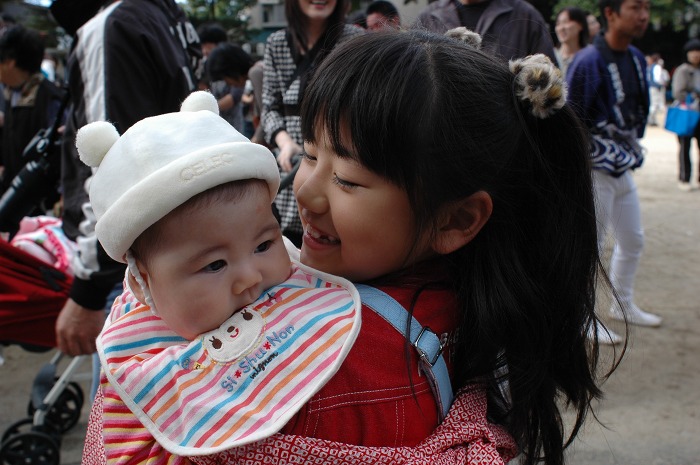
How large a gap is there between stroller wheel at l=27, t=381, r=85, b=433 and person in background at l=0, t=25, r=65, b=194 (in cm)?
171

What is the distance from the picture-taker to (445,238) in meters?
1.19

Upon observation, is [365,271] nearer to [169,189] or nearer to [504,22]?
[169,189]

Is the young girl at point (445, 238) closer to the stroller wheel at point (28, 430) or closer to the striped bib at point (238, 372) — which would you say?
the striped bib at point (238, 372)

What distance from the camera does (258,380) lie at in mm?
974

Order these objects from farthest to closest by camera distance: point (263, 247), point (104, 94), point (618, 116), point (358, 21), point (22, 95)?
point (22, 95) → point (358, 21) → point (618, 116) → point (104, 94) → point (263, 247)

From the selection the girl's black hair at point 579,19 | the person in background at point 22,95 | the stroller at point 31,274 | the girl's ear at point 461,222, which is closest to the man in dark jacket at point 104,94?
the stroller at point 31,274

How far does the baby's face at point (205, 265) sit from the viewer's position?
1.00 m

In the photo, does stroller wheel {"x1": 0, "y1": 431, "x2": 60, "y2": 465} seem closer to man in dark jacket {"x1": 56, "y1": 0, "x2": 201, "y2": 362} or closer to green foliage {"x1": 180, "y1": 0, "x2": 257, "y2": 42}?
man in dark jacket {"x1": 56, "y1": 0, "x2": 201, "y2": 362}

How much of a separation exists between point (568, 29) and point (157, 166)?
589cm

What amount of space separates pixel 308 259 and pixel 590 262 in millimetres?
539

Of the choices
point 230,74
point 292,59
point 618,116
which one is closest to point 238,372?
point 292,59

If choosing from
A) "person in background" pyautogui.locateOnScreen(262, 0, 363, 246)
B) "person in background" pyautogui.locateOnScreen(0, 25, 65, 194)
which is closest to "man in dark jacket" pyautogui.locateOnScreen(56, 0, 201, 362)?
"person in background" pyautogui.locateOnScreen(262, 0, 363, 246)

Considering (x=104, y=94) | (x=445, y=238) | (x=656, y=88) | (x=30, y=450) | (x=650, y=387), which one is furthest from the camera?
(x=656, y=88)

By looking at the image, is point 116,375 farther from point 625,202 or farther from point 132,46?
point 625,202
